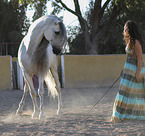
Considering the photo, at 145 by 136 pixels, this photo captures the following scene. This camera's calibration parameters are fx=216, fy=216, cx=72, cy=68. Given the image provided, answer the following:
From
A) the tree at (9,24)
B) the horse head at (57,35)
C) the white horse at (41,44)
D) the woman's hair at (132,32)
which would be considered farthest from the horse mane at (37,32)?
the tree at (9,24)

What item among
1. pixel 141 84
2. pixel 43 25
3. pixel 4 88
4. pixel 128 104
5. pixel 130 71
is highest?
pixel 43 25

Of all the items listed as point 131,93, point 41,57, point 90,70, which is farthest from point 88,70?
point 131,93

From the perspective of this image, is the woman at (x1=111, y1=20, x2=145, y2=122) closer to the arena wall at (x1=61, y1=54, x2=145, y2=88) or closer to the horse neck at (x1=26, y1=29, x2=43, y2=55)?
the horse neck at (x1=26, y1=29, x2=43, y2=55)

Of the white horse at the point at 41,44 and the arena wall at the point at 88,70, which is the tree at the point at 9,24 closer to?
the arena wall at the point at 88,70

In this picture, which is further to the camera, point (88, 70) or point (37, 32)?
point (88, 70)

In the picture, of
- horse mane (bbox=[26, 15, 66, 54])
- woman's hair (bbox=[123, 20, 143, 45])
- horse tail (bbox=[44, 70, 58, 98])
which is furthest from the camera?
horse tail (bbox=[44, 70, 58, 98])

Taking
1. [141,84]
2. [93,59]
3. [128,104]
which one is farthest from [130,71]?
[93,59]

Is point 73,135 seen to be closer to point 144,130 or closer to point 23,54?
point 144,130

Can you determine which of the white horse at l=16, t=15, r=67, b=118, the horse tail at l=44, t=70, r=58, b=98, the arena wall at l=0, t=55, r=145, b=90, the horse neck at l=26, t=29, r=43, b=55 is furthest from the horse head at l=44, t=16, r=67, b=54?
the arena wall at l=0, t=55, r=145, b=90

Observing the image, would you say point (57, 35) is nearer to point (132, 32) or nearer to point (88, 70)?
point (132, 32)

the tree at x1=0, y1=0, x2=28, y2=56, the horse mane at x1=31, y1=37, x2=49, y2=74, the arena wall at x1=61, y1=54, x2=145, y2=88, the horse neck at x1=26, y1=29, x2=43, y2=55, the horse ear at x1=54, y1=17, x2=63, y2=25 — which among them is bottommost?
the arena wall at x1=61, y1=54, x2=145, y2=88

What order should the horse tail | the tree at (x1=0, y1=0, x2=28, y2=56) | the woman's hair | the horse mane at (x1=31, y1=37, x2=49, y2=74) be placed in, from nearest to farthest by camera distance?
the woman's hair
the horse mane at (x1=31, y1=37, x2=49, y2=74)
the horse tail
the tree at (x1=0, y1=0, x2=28, y2=56)

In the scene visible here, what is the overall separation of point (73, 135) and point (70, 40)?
1849 centimetres

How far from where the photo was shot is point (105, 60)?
36.6ft
